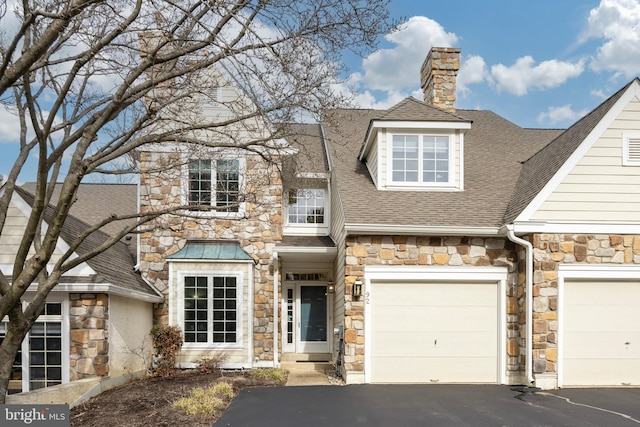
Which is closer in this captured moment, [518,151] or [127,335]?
[127,335]

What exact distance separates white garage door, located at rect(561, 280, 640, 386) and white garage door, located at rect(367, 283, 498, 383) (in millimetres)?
1363

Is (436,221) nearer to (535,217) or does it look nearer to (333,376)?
(535,217)

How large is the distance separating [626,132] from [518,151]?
3690mm

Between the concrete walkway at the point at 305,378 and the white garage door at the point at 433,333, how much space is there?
1163mm

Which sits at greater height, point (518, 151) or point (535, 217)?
point (518, 151)

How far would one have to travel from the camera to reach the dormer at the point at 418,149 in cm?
1067

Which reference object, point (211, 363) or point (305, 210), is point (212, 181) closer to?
point (305, 210)

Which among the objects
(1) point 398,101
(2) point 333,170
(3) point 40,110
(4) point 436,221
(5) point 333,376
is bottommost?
(5) point 333,376

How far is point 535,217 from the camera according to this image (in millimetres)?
9172

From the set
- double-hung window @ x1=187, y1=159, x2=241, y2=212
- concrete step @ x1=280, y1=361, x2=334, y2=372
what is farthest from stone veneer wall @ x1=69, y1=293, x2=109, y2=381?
concrete step @ x1=280, y1=361, x2=334, y2=372

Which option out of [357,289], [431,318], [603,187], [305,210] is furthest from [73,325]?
[603,187]

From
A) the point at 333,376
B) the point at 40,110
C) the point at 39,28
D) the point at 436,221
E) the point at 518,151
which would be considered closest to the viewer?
the point at 39,28

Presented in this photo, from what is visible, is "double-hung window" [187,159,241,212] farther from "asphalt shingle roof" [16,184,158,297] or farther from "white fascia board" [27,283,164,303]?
"white fascia board" [27,283,164,303]

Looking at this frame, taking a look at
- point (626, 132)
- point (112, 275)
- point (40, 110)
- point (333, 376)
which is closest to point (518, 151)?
point (626, 132)
